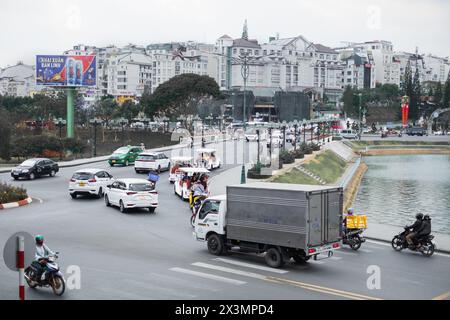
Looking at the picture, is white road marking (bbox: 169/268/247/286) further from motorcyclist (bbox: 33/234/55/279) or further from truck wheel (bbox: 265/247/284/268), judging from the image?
motorcyclist (bbox: 33/234/55/279)

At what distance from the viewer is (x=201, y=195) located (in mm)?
29312

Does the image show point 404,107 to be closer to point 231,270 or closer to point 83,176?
point 83,176

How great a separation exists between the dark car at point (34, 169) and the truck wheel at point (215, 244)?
22779 millimetres

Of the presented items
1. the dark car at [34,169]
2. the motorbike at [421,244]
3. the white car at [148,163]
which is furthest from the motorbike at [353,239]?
the dark car at [34,169]

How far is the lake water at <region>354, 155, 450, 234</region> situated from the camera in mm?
39562

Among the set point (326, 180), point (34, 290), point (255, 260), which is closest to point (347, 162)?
point (326, 180)

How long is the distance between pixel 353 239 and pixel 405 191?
32.9 metres

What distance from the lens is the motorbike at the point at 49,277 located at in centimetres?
1558

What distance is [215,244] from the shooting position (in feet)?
68.0

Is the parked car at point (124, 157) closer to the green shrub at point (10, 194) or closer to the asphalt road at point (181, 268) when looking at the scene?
the green shrub at point (10, 194)

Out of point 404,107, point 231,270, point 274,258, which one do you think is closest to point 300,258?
point 274,258

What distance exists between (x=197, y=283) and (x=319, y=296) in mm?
3085

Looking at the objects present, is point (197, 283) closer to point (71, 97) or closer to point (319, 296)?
point (319, 296)

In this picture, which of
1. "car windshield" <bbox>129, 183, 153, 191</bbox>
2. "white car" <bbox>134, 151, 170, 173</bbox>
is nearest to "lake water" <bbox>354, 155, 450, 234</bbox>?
"white car" <bbox>134, 151, 170, 173</bbox>
